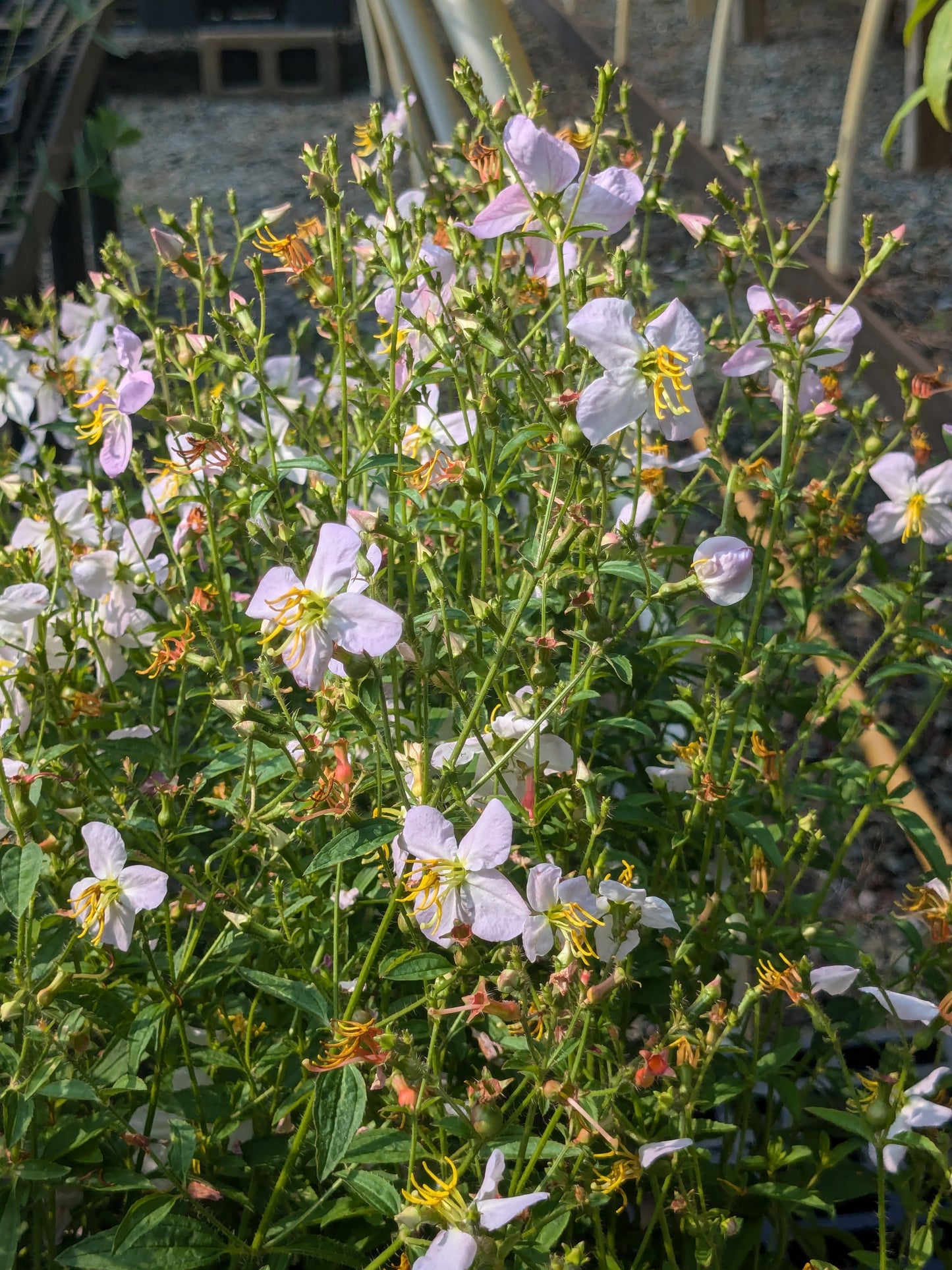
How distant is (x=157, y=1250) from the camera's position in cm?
79

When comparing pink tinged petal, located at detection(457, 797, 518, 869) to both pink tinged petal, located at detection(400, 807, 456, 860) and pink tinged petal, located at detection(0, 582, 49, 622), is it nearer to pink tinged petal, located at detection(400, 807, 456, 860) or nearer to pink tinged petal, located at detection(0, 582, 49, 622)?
pink tinged petal, located at detection(400, 807, 456, 860)

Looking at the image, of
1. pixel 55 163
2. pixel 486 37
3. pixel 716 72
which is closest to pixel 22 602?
pixel 486 37

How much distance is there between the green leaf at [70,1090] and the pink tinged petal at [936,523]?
85 centimetres

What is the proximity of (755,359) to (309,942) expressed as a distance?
0.61m

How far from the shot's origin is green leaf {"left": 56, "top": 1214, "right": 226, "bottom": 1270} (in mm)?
778

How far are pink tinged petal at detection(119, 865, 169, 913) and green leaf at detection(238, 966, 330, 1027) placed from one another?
84 millimetres

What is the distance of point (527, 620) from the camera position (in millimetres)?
1051

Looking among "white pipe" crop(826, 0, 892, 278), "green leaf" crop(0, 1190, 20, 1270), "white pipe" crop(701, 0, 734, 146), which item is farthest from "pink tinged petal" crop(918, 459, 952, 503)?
"white pipe" crop(701, 0, 734, 146)

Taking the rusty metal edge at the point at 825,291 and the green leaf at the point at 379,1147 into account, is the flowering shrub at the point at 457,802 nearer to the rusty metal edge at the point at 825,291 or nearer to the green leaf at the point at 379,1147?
the green leaf at the point at 379,1147

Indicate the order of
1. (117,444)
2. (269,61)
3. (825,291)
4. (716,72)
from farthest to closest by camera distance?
(269,61)
(716,72)
(825,291)
(117,444)

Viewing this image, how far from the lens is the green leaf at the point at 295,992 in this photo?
2.52 feet

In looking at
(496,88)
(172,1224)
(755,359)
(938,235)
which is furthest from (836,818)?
(938,235)

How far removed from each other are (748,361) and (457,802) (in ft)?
1.65

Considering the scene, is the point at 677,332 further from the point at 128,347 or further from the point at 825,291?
the point at 825,291
